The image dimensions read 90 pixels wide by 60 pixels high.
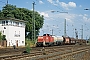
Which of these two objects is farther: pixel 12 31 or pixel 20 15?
pixel 20 15

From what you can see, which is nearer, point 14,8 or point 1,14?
point 1,14

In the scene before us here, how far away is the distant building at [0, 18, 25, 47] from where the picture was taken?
6100cm

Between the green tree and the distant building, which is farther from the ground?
the green tree

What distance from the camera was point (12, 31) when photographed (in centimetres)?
6241

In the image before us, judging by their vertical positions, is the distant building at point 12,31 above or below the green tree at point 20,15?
below

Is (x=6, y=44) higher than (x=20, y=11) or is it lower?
lower

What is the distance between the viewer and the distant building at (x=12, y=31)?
61000 mm

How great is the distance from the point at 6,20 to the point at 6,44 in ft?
26.8

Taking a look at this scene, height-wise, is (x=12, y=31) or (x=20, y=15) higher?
(x=20, y=15)

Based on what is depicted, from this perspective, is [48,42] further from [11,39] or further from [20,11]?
[20,11]

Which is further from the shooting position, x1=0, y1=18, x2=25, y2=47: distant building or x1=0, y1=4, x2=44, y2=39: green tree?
x1=0, y1=4, x2=44, y2=39: green tree

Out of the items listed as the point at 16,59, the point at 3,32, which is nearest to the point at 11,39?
the point at 3,32

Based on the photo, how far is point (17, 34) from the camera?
6450cm

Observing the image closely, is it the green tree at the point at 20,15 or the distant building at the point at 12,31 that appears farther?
the green tree at the point at 20,15
